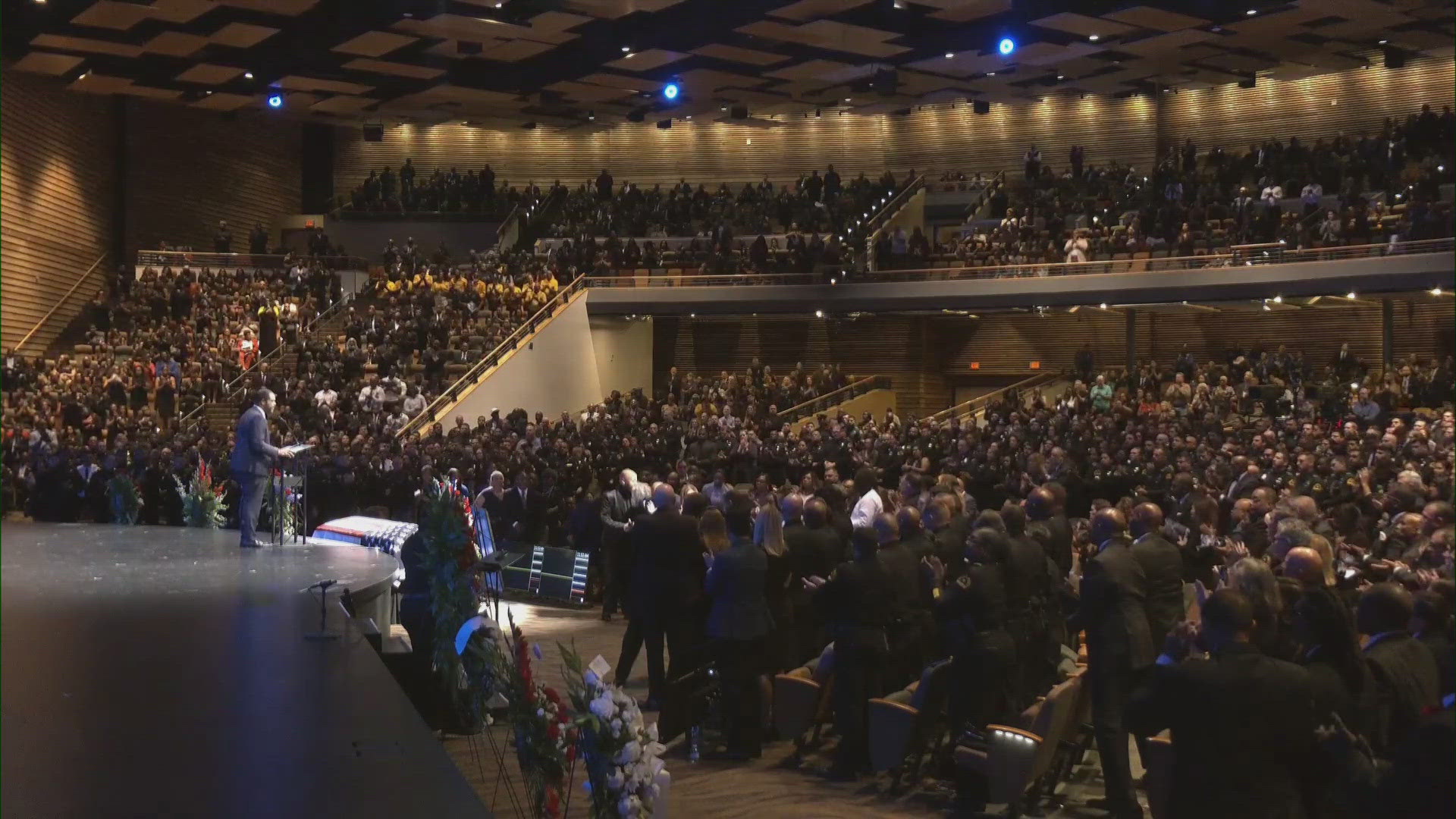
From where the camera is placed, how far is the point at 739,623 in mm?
6977

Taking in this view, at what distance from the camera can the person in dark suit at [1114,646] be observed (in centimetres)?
570

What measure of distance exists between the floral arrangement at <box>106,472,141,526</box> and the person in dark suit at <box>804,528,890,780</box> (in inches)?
382

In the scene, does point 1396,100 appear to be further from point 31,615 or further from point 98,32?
point 31,615

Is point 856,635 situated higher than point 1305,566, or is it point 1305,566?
point 1305,566

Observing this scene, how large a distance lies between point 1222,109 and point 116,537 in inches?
984

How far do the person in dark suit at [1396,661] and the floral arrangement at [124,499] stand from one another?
41.2ft

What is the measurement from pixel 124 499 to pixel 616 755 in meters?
11.4

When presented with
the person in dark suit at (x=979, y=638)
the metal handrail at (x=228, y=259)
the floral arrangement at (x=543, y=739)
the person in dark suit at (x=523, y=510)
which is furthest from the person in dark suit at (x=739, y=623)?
the metal handrail at (x=228, y=259)

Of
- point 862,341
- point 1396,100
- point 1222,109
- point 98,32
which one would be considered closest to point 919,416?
point 862,341

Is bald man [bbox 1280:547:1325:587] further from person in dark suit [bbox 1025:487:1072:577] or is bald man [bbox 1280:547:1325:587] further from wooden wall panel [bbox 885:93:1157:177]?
wooden wall panel [bbox 885:93:1157:177]

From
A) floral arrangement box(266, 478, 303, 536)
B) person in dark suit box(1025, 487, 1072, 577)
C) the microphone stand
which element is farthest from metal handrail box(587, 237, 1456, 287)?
the microphone stand

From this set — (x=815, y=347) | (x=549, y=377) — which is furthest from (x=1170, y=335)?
(x=549, y=377)

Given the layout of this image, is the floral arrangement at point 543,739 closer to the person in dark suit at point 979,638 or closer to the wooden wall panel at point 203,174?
the person in dark suit at point 979,638

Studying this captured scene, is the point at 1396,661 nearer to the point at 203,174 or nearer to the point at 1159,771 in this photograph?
the point at 1159,771
